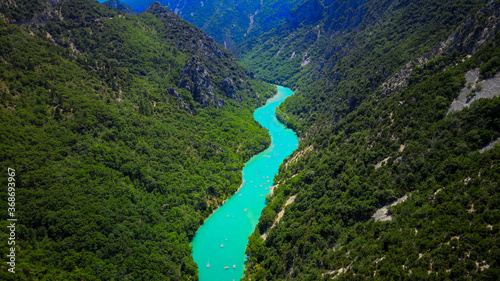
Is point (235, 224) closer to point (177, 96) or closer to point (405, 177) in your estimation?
point (405, 177)

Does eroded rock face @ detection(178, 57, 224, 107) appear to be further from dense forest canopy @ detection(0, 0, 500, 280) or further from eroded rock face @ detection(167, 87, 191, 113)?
eroded rock face @ detection(167, 87, 191, 113)

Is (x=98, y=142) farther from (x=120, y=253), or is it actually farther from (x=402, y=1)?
(x=402, y=1)

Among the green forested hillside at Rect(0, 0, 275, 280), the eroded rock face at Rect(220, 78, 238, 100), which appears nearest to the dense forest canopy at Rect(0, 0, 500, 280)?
the green forested hillside at Rect(0, 0, 275, 280)

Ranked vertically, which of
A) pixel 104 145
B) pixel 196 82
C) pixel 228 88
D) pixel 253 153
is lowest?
pixel 104 145

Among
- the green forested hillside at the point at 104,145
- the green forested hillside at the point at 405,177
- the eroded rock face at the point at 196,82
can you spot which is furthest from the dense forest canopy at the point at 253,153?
the eroded rock face at the point at 196,82

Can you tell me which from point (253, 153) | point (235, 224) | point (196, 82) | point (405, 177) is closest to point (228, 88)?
point (196, 82)

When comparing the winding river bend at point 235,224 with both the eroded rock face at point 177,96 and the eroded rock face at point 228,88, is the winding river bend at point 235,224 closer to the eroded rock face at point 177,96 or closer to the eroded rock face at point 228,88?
the eroded rock face at point 177,96
